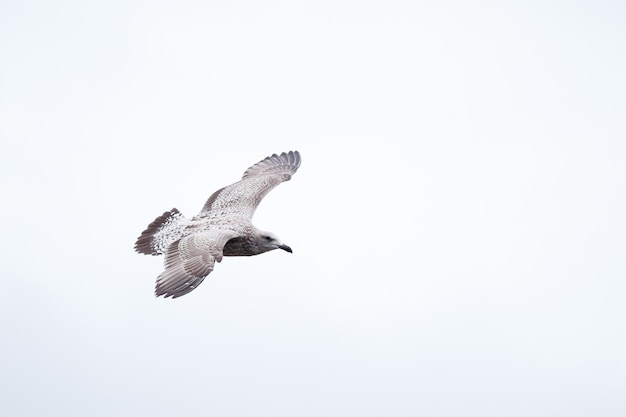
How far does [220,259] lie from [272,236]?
258cm

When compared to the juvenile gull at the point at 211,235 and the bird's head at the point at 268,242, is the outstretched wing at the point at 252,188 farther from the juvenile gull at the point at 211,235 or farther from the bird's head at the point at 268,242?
the bird's head at the point at 268,242

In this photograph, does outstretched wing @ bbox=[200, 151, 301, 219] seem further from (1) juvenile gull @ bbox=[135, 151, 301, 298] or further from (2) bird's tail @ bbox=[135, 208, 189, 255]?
(2) bird's tail @ bbox=[135, 208, 189, 255]

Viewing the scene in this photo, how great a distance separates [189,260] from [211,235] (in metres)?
1.30

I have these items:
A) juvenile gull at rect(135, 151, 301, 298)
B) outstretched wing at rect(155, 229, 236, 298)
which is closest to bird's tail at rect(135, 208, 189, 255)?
juvenile gull at rect(135, 151, 301, 298)

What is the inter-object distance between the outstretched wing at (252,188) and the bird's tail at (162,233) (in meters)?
0.89

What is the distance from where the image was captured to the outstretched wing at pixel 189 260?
20.6 meters

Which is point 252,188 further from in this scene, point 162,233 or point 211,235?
point 211,235

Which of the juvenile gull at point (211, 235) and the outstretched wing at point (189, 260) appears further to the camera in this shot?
the juvenile gull at point (211, 235)

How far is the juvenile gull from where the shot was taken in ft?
69.1

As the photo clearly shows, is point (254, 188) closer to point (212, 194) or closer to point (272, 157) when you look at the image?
point (212, 194)

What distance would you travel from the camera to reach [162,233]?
2384 cm

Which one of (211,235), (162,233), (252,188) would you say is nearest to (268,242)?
(211,235)

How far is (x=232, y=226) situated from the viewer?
23797 mm

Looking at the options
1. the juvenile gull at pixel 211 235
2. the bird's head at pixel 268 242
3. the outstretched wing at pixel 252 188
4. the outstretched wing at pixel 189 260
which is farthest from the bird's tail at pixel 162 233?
the bird's head at pixel 268 242
